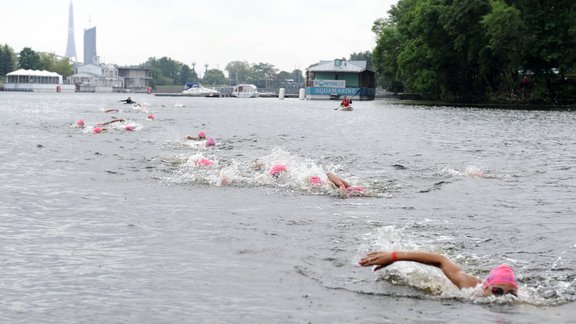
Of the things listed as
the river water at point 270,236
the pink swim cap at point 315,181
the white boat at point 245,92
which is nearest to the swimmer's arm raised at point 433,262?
the river water at point 270,236

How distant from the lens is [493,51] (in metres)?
73.4

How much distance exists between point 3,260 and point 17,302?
191 centimetres

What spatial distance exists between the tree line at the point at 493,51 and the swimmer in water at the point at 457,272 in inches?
2553

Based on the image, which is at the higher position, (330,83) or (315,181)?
(330,83)

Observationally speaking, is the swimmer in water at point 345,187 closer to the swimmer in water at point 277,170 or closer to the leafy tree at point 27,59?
the swimmer in water at point 277,170

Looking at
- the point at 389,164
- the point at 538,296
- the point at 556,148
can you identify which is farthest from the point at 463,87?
the point at 538,296

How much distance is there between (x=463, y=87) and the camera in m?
88.7

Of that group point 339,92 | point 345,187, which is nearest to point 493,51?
point 339,92

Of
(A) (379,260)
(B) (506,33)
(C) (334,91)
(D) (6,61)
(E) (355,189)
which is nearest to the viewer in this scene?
(A) (379,260)

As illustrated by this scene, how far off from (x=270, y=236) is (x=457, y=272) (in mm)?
3603

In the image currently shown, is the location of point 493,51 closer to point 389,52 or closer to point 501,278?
point 389,52

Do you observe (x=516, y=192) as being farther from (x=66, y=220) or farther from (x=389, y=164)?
(x=66, y=220)

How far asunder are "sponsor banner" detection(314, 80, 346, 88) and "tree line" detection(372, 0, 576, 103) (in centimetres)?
2239

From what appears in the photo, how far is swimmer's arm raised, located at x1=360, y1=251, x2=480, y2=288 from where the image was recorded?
8273 mm
